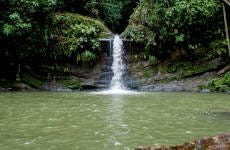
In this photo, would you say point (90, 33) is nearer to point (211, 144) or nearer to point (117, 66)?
point (117, 66)

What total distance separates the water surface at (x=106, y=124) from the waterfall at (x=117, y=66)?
6.82 m

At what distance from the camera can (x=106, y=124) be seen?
8102 mm

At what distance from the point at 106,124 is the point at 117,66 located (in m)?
11.4

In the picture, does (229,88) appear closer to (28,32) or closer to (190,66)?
(190,66)

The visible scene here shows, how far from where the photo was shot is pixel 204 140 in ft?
10.8

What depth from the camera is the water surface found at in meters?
6.36

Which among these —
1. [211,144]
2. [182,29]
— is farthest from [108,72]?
[211,144]

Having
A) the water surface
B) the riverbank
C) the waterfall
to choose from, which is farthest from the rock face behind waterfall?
the riverbank

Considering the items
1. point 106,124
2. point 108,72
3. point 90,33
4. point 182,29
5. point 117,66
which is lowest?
point 106,124

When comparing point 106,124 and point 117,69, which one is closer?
point 106,124

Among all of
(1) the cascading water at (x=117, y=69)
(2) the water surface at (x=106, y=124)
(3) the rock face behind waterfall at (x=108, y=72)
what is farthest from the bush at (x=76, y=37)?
(2) the water surface at (x=106, y=124)

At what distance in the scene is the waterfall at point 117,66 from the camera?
18.8m

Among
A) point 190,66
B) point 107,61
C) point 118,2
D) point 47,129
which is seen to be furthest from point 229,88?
point 118,2

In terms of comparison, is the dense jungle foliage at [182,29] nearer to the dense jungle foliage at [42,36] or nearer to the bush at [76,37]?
the bush at [76,37]
